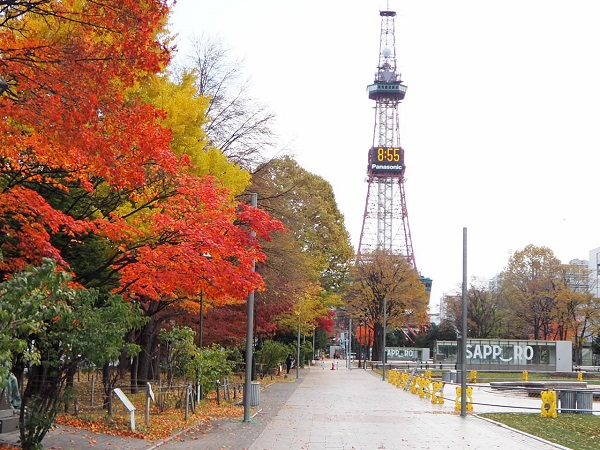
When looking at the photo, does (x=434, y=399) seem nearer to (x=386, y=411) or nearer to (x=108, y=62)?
(x=386, y=411)

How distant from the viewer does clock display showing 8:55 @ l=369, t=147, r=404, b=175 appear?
108625mm

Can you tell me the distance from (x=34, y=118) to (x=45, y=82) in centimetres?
52

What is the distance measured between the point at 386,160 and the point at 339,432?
3684 inches

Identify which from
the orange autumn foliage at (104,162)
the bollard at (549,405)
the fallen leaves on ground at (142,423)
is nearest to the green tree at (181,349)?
the fallen leaves on ground at (142,423)

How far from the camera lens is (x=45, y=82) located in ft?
35.3

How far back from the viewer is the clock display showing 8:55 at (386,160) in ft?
356

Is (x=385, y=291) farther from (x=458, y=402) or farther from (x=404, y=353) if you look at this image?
(x=458, y=402)

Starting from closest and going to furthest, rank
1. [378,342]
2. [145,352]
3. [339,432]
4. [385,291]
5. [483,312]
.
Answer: [339,432] → [145,352] → [385,291] → [378,342] → [483,312]

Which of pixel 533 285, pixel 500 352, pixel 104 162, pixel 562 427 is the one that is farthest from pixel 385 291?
pixel 104 162

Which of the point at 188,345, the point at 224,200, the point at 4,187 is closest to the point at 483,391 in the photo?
the point at 188,345

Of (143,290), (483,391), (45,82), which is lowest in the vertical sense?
(483,391)

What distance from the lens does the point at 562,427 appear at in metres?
20.6

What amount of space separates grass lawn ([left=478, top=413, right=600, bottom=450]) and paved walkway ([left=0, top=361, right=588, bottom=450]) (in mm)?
599

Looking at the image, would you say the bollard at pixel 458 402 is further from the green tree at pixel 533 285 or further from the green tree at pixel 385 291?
the green tree at pixel 533 285
